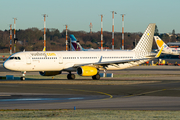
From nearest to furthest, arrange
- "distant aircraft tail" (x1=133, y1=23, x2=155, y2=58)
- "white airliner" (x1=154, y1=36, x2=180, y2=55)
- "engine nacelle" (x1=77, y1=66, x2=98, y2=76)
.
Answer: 1. "engine nacelle" (x1=77, y1=66, x2=98, y2=76)
2. "distant aircraft tail" (x1=133, y1=23, x2=155, y2=58)
3. "white airliner" (x1=154, y1=36, x2=180, y2=55)

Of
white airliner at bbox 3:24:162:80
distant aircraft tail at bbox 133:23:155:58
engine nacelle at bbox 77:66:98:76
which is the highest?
distant aircraft tail at bbox 133:23:155:58

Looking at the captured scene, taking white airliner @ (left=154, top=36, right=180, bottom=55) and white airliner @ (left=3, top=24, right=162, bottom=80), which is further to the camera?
white airliner @ (left=154, top=36, right=180, bottom=55)

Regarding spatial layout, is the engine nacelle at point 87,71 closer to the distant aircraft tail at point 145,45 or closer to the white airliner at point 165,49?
the distant aircraft tail at point 145,45

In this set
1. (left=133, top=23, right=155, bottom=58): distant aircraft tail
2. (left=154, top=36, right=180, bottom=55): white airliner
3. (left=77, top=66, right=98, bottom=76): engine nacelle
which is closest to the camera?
(left=77, top=66, right=98, bottom=76): engine nacelle

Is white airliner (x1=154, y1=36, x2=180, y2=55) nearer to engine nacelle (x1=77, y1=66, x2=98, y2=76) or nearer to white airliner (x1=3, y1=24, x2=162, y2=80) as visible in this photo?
white airliner (x1=3, y1=24, x2=162, y2=80)

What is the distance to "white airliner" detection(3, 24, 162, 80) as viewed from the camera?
44438 millimetres

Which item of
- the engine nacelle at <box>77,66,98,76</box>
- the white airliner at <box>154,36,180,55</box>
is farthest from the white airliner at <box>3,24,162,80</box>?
the white airliner at <box>154,36,180,55</box>

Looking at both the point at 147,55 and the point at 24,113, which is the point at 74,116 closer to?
the point at 24,113

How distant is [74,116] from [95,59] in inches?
1290

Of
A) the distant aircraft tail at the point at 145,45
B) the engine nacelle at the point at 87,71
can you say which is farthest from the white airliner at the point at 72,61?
the distant aircraft tail at the point at 145,45

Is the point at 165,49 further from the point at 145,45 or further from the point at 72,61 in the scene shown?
the point at 72,61

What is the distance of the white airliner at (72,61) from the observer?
44.4m

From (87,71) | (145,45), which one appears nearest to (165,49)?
(145,45)

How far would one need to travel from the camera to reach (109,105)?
22.5m
